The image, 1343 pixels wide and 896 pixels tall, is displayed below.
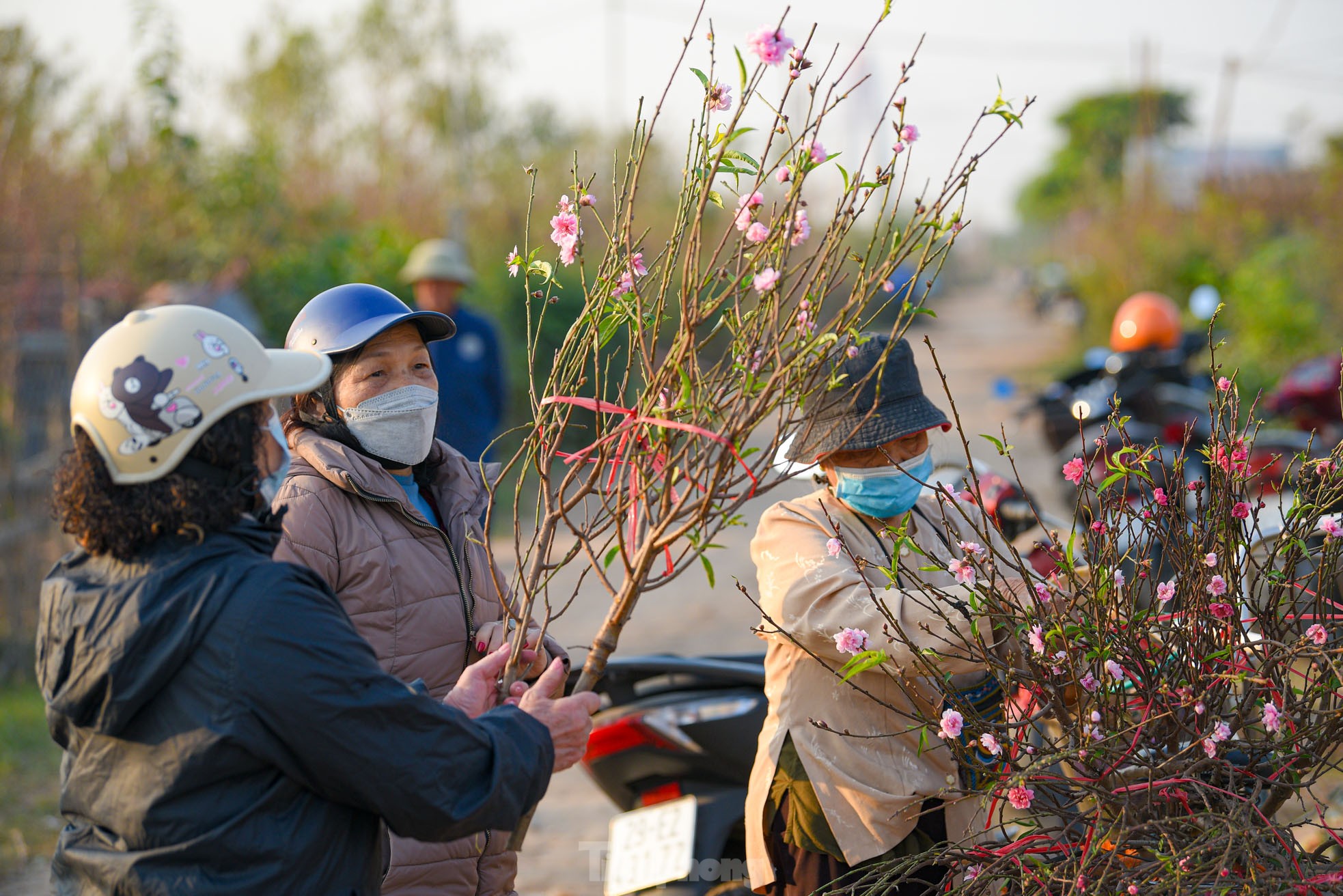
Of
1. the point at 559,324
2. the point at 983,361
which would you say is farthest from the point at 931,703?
the point at 983,361

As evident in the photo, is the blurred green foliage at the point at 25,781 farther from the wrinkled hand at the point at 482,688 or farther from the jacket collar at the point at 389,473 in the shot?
the wrinkled hand at the point at 482,688

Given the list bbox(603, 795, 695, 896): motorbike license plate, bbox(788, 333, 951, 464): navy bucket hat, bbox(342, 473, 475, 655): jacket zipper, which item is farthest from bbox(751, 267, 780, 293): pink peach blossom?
bbox(603, 795, 695, 896): motorbike license plate

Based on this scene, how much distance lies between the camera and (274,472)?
1768 mm

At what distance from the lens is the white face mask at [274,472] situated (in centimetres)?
174

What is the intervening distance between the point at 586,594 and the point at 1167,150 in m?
42.3

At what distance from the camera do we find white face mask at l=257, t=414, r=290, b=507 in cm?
174

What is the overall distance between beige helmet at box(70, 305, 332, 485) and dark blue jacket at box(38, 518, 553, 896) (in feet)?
0.48

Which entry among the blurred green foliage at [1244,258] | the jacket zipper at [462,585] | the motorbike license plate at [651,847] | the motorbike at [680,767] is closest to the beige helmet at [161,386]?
the jacket zipper at [462,585]

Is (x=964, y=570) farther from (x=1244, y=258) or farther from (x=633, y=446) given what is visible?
(x=1244, y=258)

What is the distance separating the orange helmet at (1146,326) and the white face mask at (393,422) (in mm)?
5059

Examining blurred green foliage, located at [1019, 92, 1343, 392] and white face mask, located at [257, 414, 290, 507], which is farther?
blurred green foliage, located at [1019, 92, 1343, 392]

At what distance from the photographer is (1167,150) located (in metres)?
43.3

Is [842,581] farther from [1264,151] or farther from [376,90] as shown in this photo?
[1264,151]

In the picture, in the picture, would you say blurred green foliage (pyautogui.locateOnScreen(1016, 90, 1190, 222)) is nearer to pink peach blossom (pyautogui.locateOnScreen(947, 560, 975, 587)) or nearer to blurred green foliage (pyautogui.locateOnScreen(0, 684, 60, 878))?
blurred green foliage (pyautogui.locateOnScreen(0, 684, 60, 878))
